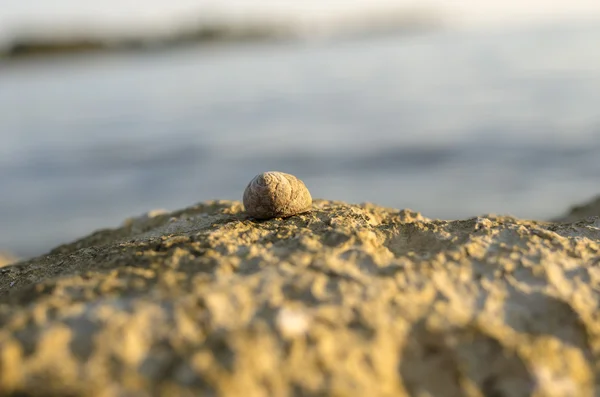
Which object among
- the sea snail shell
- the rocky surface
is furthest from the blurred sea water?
the rocky surface

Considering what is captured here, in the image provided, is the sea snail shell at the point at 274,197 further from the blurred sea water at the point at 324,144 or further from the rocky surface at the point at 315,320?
the blurred sea water at the point at 324,144

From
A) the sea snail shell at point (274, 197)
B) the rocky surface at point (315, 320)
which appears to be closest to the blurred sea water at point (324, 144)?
the sea snail shell at point (274, 197)

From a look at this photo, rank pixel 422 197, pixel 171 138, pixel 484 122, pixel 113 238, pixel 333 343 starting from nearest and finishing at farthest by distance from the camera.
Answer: pixel 333 343, pixel 113 238, pixel 422 197, pixel 484 122, pixel 171 138

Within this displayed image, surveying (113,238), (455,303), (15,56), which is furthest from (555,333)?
(15,56)

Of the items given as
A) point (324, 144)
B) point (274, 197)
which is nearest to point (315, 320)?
point (274, 197)

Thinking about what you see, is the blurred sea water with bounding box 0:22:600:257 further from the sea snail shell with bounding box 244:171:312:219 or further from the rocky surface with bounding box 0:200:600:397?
the rocky surface with bounding box 0:200:600:397

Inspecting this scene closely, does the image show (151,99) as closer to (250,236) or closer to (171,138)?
(171,138)

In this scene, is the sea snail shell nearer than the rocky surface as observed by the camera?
No
